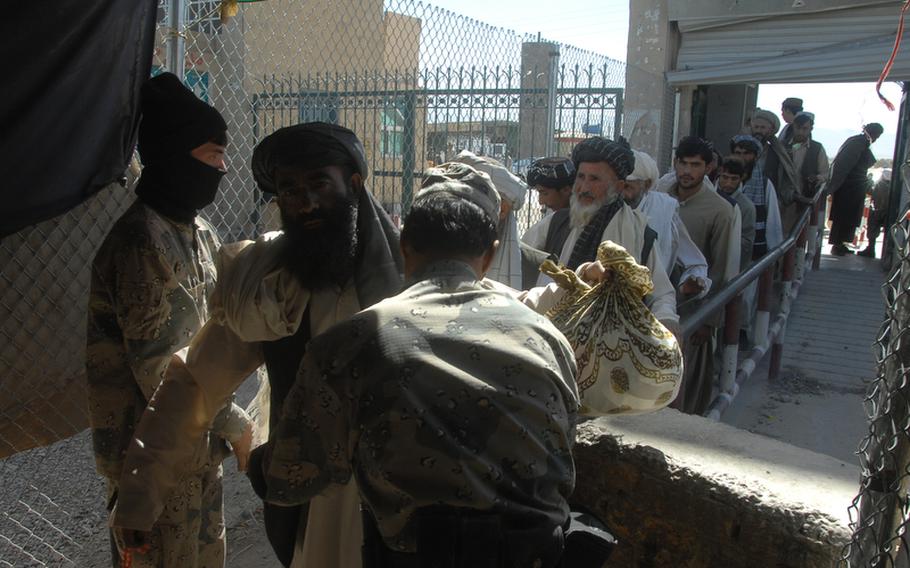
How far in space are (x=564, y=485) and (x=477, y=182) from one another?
2.35 feet

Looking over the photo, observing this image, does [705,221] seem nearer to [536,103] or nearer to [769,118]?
[536,103]

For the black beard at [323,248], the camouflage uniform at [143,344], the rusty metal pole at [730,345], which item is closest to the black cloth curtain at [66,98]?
the camouflage uniform at [143,344]

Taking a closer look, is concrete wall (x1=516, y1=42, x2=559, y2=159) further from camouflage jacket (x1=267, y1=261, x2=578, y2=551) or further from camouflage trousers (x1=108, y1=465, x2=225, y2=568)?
camouflage jacket (x1=267, y1=261, x2=578, y2=551)

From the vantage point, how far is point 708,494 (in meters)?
2.10

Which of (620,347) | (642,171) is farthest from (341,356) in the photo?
(642,171)

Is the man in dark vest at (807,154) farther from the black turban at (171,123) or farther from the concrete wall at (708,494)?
the black turban at (171,123)

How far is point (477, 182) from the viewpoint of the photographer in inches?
65.6

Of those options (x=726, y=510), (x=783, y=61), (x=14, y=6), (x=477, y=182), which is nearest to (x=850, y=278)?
(x=783, y=61)

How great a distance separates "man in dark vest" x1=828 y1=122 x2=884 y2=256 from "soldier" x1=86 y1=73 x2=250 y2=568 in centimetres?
964

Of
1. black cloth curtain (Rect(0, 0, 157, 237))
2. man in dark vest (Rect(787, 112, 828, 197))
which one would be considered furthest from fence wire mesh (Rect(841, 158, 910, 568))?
man in dark vest (Rect(787, 112, 828, 197))

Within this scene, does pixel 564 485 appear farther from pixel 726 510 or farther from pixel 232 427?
pixel 232 427

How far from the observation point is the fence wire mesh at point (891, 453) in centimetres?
147

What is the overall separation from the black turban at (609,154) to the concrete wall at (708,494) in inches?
44.3

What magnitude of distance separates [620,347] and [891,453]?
0.63 metres
